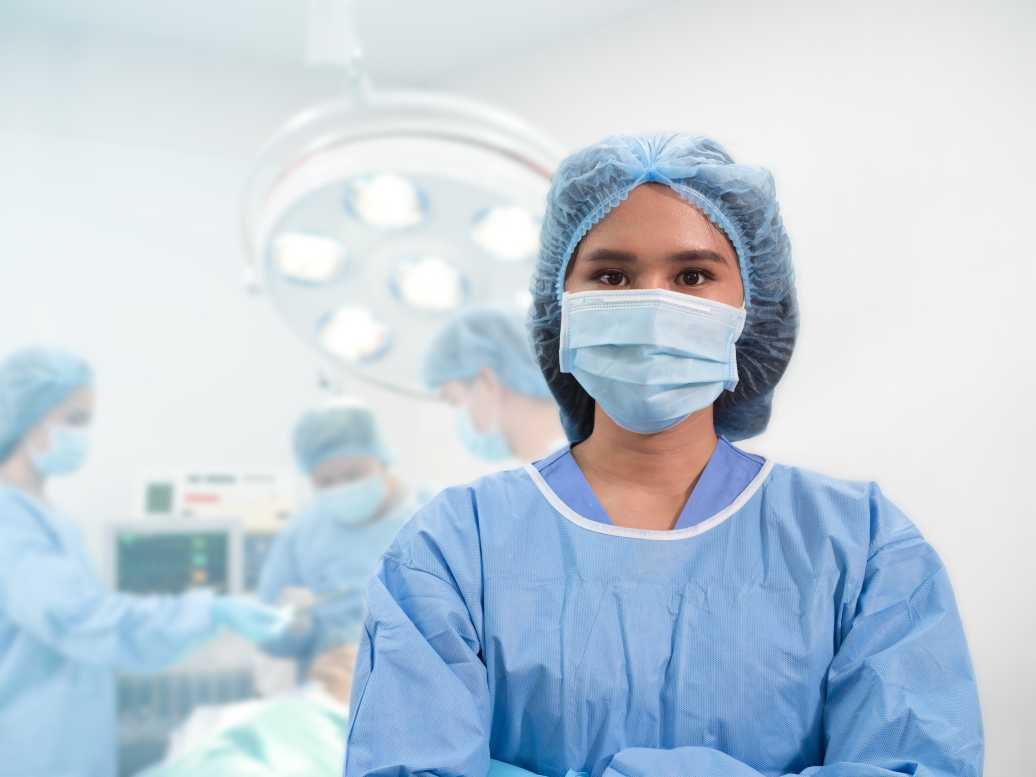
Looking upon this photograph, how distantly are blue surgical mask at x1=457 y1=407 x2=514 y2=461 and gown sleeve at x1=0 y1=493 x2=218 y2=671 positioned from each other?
844 mm

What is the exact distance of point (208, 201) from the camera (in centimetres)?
350

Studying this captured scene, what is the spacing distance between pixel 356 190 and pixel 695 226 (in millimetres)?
707

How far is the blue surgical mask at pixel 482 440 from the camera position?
255 centimetres

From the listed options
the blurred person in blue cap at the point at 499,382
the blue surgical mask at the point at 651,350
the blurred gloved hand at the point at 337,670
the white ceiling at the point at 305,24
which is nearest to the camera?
the blue surgical mask at the point at 651,350

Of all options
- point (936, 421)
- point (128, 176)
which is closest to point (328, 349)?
point (936, 421)

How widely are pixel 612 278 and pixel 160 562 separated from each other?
7.90 feet

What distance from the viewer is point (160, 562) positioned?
2.96 metres

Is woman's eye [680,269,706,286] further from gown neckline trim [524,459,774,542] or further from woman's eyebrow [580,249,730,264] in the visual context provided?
gown neckline trim [524,459,774,542]

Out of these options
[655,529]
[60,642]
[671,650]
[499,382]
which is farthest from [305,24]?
[671,650]

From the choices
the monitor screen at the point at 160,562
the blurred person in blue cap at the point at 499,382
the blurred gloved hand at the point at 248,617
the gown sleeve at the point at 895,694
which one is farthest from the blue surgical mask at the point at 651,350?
the monitor screen at the point at 160,562

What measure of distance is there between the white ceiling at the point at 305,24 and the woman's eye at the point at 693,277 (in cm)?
230

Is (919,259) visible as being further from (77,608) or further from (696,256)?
(77,608)

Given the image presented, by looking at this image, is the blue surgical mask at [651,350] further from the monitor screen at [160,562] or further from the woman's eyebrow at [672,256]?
the monitor screen at [160,562]

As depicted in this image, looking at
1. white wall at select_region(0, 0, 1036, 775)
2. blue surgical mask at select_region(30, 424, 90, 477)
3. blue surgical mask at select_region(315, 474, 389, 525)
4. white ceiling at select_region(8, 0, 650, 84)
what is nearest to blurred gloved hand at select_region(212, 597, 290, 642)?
blue surgical mask at select_region(315, 474, 389, 525)
